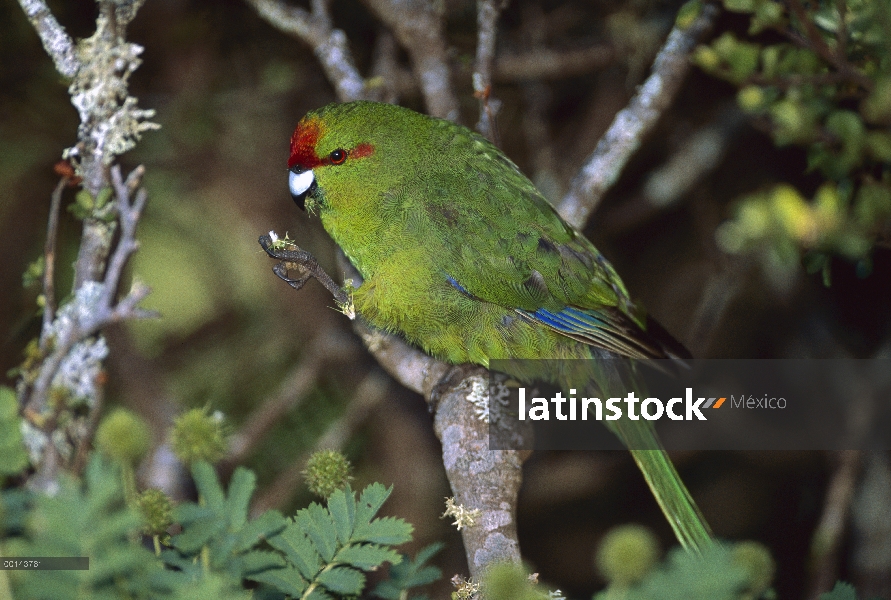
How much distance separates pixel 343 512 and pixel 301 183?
1.62m

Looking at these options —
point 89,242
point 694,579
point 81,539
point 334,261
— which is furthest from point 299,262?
point 334,261

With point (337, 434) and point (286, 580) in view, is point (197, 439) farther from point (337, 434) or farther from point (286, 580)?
point (337, 434)

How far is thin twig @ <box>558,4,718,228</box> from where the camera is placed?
284cm

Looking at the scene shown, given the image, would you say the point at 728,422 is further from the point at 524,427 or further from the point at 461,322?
the point at 461,322

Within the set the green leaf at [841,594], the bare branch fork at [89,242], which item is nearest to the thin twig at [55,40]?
the bare branch fork at [89,242]

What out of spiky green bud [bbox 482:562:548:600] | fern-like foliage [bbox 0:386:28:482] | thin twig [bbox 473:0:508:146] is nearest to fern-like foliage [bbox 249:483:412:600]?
spiky green bud [bbox 482:562:548:600]

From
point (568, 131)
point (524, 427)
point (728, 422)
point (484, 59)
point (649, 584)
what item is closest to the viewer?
point (649, 584)

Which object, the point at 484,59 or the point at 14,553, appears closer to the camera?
the point at 14,553

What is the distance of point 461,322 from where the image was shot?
8.40 feet

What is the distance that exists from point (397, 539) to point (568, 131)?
3.17 meters

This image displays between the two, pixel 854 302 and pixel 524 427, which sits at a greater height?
pixel 854 302

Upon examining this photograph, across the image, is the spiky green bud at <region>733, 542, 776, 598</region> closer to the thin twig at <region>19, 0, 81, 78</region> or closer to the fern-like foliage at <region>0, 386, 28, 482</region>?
the fern-like foliage at <region>0, 386, 28, 482</region>

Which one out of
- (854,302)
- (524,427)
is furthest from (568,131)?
(524,427)

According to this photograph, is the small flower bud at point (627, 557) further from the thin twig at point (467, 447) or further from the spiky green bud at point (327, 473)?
the thin twig at point (467, 447)
